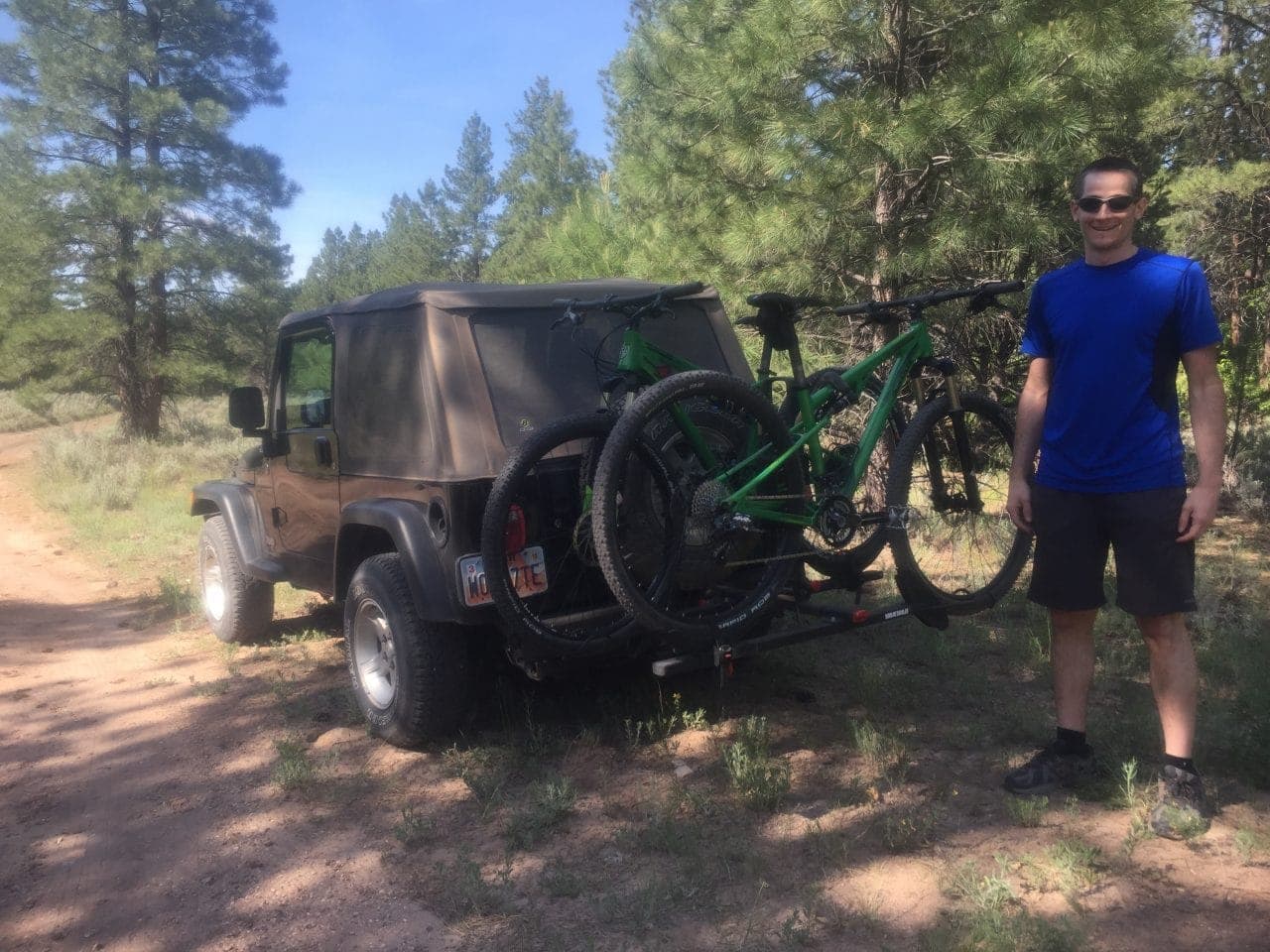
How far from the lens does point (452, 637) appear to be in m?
4.07

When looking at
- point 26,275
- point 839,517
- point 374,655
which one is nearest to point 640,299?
point 839,517

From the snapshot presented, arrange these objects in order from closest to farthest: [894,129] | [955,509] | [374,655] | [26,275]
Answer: [374,655], [955,509], [894,129], [26,275]

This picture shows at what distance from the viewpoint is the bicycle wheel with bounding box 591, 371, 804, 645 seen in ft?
11.1

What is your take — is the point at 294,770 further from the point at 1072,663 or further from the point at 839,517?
the point at 1072,663

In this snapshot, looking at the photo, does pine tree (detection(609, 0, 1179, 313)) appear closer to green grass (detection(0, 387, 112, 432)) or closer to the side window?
the side window

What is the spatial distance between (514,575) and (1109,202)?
2405 millimetres

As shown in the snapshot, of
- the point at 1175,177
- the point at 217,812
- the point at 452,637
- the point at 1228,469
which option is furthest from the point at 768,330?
the point at 1175,177

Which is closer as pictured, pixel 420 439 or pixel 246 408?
pixel 420 439

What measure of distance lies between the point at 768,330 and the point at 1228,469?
6466mm

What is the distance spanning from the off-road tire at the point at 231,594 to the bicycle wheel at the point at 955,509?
387 centimetres

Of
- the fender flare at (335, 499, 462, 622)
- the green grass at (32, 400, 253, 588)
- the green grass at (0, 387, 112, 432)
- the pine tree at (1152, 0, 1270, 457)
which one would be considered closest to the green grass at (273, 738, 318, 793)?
the fender flare at (335, 499, 462, 622)

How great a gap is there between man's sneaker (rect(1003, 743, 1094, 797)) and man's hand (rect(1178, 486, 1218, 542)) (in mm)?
929

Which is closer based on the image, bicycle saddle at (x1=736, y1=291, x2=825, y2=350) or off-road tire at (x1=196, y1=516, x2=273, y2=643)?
bicycle saddle at (x1=736, y1=291, x2=825, y2=350)

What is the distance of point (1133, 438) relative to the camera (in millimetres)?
3221
